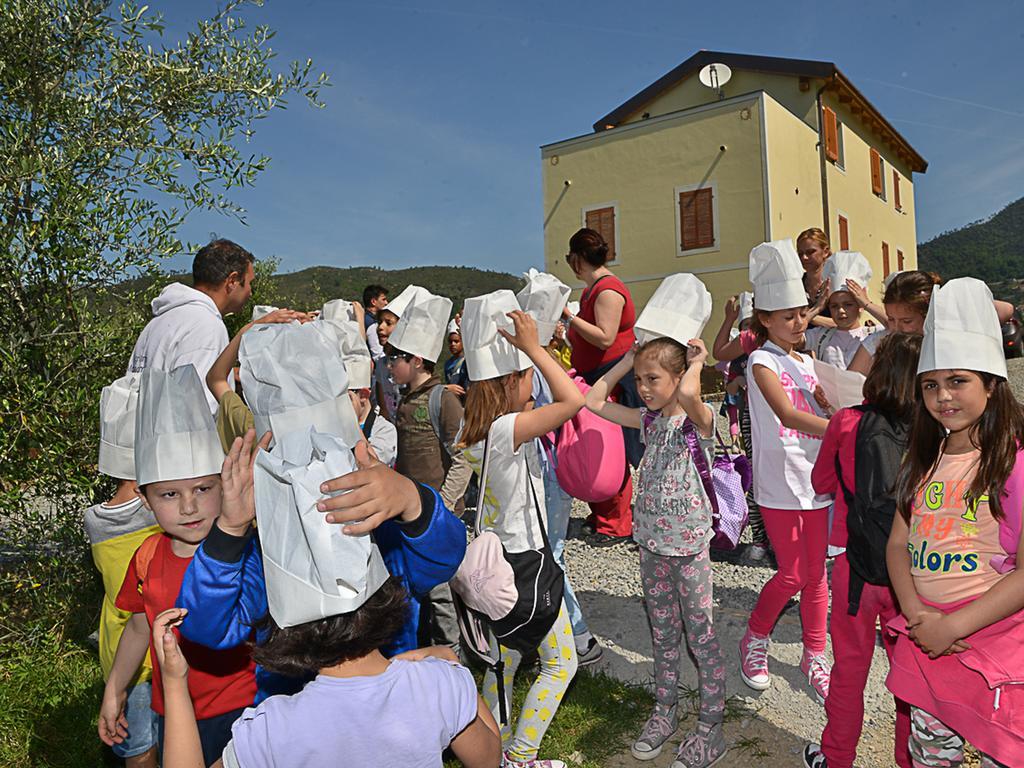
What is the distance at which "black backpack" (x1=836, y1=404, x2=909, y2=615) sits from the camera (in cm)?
271

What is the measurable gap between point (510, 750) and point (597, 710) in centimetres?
77

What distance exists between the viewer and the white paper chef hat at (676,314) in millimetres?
3523

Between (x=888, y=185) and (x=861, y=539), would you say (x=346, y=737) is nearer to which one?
(x=861, y=539)

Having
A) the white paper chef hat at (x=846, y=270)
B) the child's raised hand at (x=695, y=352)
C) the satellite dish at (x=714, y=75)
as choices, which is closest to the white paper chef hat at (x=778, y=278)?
the child's raised hand at (x=695, y=352)

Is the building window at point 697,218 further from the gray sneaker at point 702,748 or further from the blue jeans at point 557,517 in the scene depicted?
the gray sneaker at point 702,748

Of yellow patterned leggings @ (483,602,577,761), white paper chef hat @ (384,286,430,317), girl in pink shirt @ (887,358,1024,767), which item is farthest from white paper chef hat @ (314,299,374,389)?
girl in pink shirt @ (887,358,1024,767)

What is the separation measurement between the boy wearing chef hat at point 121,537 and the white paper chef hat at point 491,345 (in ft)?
4.53

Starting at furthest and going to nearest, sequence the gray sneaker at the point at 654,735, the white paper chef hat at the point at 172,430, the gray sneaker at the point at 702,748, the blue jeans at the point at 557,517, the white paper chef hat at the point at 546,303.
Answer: the blue jeans at the point at 557,517 → the white paper chef hat at the point at 546,303 → the gray sneaker at the point at 654,735 → the gray sneaker at the point at 702,748 → the white paper chef hat at the point at 172,430

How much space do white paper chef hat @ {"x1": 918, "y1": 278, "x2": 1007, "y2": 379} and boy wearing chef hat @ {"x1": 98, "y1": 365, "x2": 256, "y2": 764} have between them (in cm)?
220

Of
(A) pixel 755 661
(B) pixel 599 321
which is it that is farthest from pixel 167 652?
(B) pixel 599 321

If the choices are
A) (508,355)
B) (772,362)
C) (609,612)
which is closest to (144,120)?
(508,355)

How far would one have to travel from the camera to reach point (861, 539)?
9.16ft

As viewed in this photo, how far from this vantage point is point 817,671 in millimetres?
3711

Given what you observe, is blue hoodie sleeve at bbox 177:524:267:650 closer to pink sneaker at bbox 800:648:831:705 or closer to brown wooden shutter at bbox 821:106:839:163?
pink sneaker at bbox 800:648:831:705
